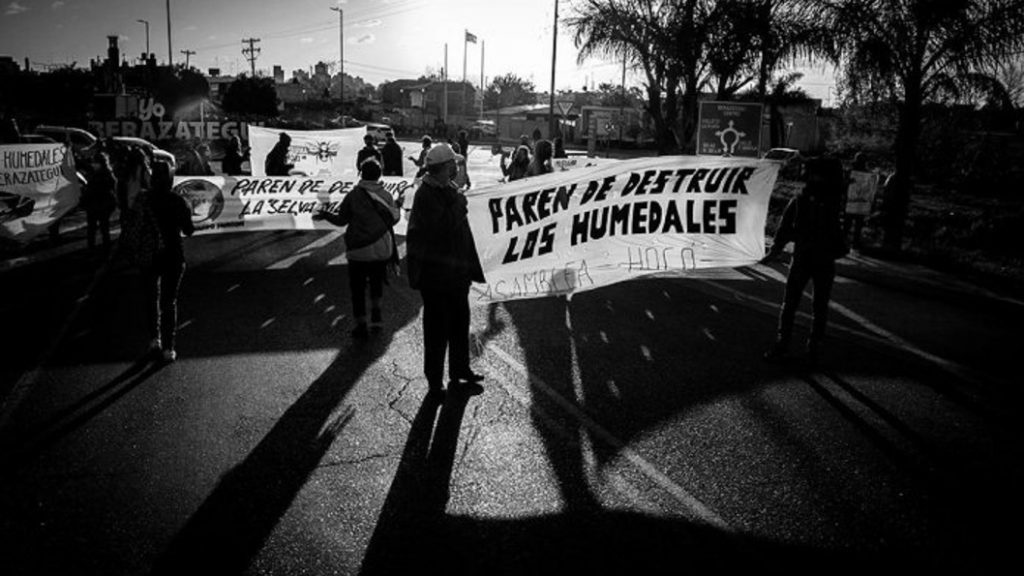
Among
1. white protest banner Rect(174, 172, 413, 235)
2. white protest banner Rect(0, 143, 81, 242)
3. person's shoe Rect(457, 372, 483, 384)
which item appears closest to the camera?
person's shoe Rect(457, 372, 483, 384)

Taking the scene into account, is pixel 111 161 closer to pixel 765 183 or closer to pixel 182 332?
pixel 182 332

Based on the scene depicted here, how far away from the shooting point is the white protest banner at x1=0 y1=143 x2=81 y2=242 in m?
10.5

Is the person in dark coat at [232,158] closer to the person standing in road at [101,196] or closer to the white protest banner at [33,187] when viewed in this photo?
the person standing in road at [101,196]

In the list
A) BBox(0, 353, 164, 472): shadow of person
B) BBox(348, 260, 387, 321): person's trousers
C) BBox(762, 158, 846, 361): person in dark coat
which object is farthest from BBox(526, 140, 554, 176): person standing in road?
BBox(0, 353, 164, 472): shadow of person

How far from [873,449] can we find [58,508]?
4.93 m

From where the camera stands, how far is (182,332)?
6941 mm

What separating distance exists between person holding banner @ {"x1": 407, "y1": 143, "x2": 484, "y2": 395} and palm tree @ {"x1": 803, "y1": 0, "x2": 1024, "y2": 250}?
9.82 meters

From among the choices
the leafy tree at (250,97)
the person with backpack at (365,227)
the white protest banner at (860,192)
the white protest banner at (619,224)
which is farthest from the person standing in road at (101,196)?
the leafy tree at (250,97)

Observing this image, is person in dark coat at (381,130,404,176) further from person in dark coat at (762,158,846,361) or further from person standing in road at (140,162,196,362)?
person in dark coat at (762,158,846,361)

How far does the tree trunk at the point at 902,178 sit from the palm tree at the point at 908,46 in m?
0.01

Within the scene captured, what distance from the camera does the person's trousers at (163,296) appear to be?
607 centimetres

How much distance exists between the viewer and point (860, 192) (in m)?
12.1

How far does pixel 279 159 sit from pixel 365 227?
678cm

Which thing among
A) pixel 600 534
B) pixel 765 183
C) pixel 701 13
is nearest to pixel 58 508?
pixel 600 534
